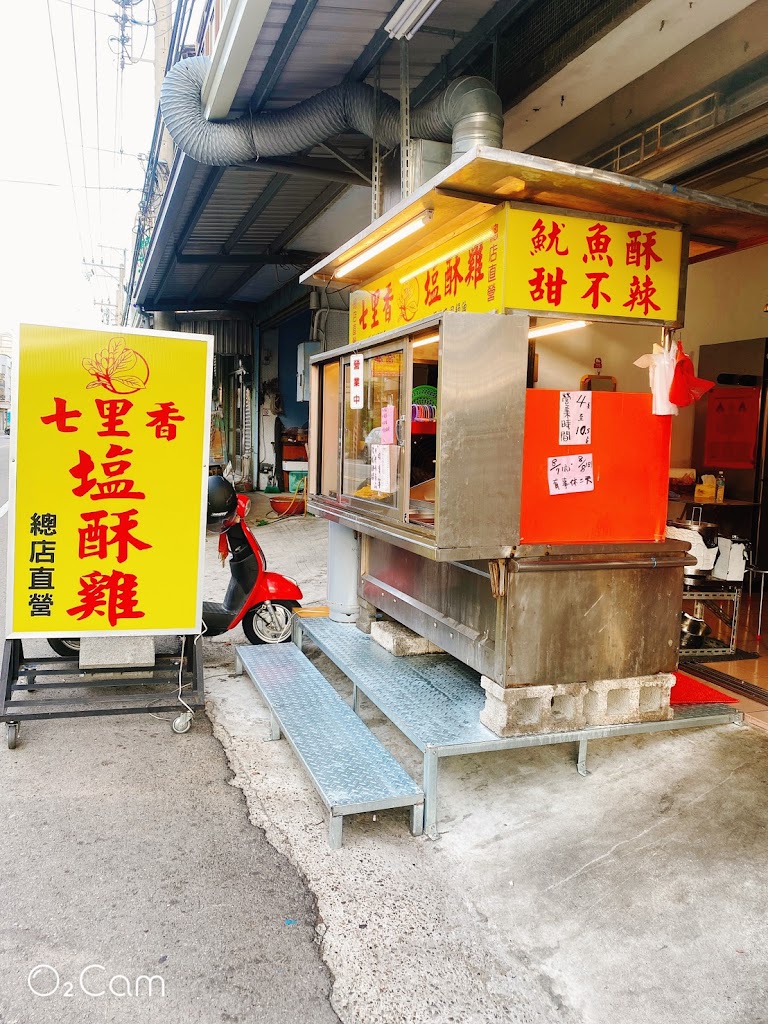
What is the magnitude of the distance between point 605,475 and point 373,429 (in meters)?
1.57

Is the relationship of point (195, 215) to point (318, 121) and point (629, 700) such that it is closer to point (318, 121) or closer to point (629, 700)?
point (318, 121)

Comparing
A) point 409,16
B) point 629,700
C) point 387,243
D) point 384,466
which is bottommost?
point 629,700

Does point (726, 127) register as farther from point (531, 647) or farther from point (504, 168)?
point (531, 647)

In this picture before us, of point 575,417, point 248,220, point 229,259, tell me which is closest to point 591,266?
point 575,417

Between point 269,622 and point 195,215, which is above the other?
point 195,215

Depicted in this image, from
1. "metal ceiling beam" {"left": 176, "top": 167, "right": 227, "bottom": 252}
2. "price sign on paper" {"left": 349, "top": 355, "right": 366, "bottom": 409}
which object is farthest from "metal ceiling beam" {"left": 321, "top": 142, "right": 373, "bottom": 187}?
"price sign on paper" {"left": 349, "top": 355, "right": 366, "bottom": 409}

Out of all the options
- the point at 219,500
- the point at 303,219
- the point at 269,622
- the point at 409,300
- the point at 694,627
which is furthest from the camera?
the point at 303,219

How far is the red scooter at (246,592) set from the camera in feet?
18.8

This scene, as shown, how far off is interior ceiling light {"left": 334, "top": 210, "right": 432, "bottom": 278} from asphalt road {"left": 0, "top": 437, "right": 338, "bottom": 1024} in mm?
3308

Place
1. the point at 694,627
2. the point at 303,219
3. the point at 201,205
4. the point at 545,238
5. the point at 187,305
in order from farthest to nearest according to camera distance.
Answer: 1. the point at 187,305
2. the point at 303,219
3. the point at 201,205
4. the point at 694,627
5. the point at 545,238

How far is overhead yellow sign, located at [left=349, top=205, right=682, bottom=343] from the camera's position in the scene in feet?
12.0

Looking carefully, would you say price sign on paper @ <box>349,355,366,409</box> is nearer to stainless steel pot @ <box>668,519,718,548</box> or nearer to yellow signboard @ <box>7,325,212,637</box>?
yellow signboard @ <box>7,325,212,637</box>

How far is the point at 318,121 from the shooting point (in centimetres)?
579

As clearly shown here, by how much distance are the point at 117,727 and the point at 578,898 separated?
300 centimetres
